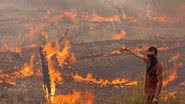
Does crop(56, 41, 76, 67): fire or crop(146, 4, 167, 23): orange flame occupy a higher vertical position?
crop(146, 4, 167, 23): orange flame

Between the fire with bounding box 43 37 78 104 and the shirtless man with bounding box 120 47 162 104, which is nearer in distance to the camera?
the shirtless man with bounding box 120 47 162 104

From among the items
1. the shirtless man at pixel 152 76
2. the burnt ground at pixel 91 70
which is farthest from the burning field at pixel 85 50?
the shirtless man at pixel 152 76

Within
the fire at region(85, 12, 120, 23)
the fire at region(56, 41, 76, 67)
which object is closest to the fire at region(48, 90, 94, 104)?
the fire at region(56, 41, 76, 67)

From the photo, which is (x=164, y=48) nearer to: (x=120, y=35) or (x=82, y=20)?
(x=120, y=35)

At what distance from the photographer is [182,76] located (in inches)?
570

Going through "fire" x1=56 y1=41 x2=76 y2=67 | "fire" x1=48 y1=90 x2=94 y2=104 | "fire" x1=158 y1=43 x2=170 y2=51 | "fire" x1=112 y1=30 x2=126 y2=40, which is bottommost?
"fire" x1=48 y1=90 x2=94 y2=104

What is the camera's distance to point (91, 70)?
47.9 feet

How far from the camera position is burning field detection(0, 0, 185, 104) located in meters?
12.2

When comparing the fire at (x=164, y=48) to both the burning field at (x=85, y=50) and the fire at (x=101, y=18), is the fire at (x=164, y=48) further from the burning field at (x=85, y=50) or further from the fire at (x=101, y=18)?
the fire at (x=101, y=18)

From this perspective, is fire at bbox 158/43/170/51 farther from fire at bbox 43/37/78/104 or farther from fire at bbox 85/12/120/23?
fire at bbox 85/12/120/23

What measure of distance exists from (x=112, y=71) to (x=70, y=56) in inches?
82.9

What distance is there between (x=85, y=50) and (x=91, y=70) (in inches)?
90.6

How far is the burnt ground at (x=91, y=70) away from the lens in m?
12.1

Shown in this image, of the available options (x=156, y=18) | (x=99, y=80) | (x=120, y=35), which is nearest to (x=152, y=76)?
(x=99, y=80)
